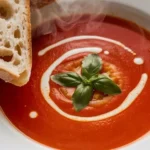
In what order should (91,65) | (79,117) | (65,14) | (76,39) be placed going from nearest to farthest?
(79,117) → (91,65) → (76,39) → (65,14)

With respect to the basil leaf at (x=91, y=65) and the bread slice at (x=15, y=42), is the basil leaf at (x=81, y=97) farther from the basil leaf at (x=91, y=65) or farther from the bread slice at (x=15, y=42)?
the bread slice at (x=15, y=42)

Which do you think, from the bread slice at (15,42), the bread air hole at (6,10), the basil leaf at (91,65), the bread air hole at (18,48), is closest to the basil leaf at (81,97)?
the basil leaf at (91,65)

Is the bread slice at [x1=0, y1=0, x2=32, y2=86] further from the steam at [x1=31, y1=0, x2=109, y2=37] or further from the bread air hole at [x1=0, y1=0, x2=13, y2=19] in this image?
the steam at [x1=31, y1=0, x2=109, y2=37]

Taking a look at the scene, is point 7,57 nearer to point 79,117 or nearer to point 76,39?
point 79,117

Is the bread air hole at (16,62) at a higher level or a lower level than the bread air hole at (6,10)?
lower

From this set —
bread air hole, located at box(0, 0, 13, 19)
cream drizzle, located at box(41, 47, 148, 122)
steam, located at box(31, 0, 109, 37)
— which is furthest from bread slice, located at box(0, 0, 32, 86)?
steam, located at box(31, 0, 109, 37)

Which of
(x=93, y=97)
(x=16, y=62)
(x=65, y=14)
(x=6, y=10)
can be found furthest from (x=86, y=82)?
(x=65, y=14)
